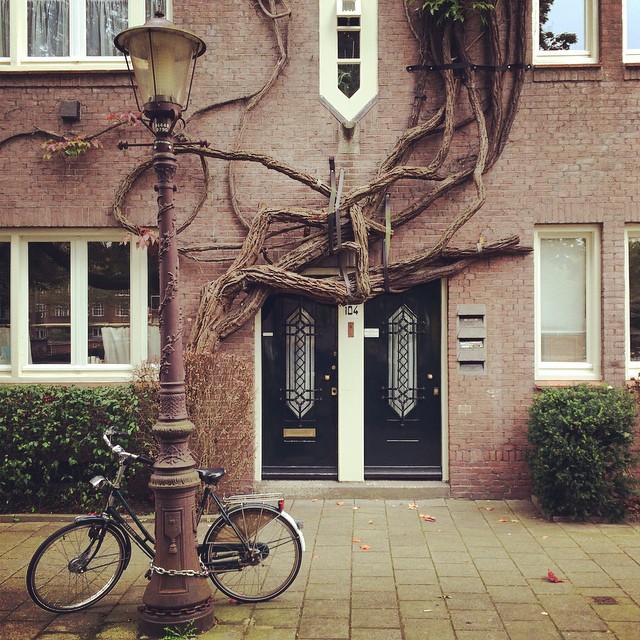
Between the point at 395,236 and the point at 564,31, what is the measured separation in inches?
124

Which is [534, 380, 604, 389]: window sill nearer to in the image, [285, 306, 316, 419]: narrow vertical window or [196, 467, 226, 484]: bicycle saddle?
[285, 306, 316, 419]: narrow vertical window

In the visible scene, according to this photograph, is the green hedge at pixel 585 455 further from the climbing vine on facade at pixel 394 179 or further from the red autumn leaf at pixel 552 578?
the climbing vine on facade at pixel 394 179

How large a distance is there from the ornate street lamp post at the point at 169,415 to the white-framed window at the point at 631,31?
18.8 ft

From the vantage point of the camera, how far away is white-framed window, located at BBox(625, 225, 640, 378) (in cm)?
859

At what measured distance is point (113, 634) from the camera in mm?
4930

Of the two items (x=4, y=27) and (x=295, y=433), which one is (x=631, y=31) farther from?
(x=4, y=27)

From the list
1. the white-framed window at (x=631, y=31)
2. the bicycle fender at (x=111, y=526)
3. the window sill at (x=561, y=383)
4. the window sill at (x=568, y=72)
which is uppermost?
the white-framed window at (x=631, y=31)

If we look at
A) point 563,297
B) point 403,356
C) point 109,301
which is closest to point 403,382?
point 403,356

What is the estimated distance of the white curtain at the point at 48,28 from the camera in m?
8.92

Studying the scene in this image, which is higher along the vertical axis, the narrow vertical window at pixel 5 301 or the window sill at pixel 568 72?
the window sill at pixel 568 72

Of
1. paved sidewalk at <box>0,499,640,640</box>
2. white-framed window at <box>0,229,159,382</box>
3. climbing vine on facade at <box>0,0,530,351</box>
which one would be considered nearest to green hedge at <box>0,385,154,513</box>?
paved sidewalk at <box>0,499,640,640</box>

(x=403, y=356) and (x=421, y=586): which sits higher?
(x=403, y=356)

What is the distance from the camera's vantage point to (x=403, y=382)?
8.82 meters

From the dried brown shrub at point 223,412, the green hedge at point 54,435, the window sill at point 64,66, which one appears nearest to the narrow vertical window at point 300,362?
the dried brown shrub at point 223,412
